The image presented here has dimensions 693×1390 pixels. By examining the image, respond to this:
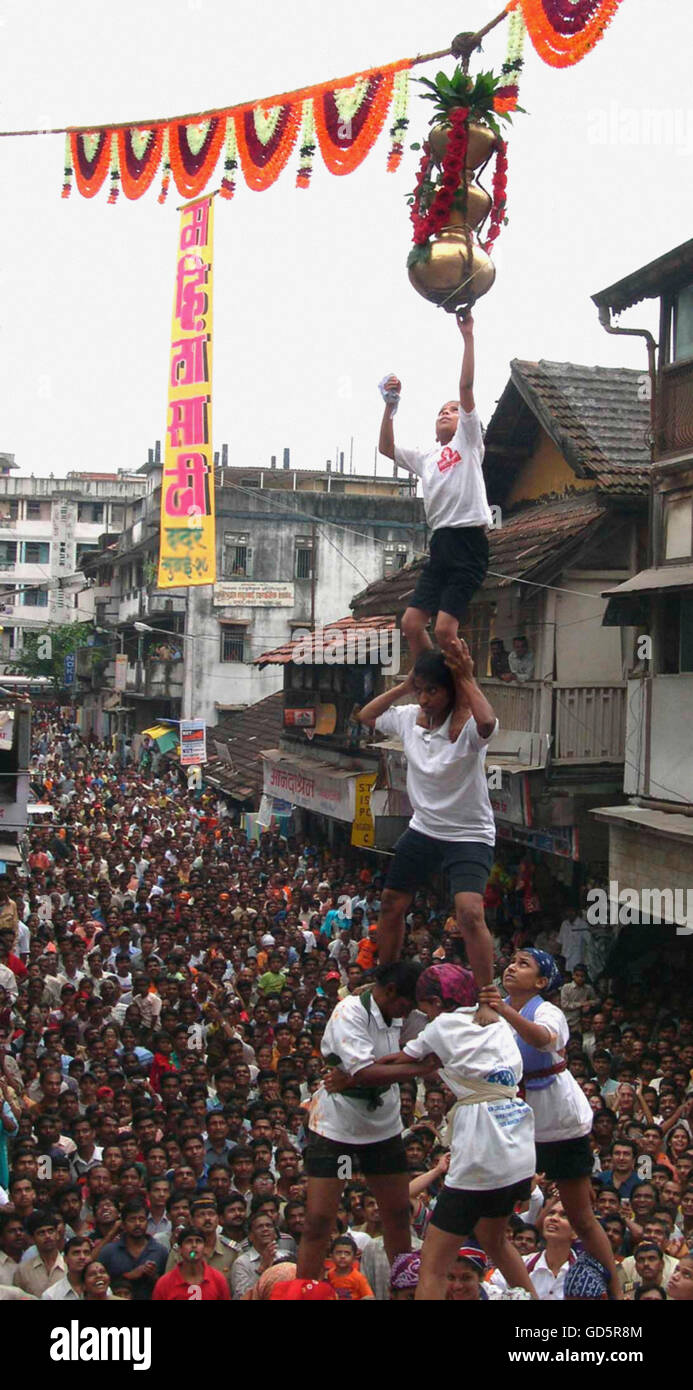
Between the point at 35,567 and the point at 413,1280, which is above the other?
the point at 35,567

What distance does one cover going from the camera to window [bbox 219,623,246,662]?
40.7m

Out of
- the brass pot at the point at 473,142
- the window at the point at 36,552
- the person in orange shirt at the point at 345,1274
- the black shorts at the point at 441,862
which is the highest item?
the window at the point at 36,552

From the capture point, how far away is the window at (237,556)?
3966 centimetres

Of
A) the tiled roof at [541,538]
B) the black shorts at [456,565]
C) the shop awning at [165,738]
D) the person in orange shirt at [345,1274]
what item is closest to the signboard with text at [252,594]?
the shop awning at [165,738]

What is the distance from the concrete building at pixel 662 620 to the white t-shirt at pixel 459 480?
25.5ft

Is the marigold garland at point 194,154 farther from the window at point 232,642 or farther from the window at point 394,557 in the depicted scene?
the window at point 232,642

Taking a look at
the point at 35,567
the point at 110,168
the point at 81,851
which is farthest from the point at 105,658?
the point at 110,168

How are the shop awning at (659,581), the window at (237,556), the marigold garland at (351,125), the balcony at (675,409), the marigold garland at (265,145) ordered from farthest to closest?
the window at (237,556) < the balcony at (675,409) < the shop awning at (659,581) < the marigold garland at (265,145) < the marigold garland at (351,125)

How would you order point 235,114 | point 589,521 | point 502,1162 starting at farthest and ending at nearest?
point 589,521, point 235,114, point 502,1162

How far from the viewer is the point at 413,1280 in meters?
5.86

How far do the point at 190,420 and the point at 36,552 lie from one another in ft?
180

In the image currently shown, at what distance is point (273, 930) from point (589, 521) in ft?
20.0
